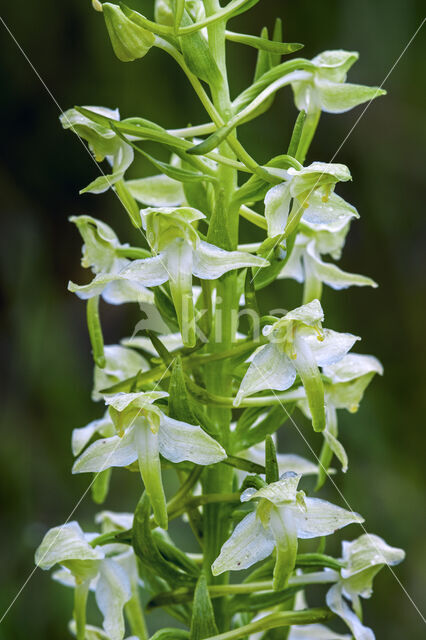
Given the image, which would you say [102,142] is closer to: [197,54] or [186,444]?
[197,54]

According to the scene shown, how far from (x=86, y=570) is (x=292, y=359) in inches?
20.9

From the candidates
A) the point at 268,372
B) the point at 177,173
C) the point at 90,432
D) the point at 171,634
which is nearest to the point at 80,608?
the point at 171,634

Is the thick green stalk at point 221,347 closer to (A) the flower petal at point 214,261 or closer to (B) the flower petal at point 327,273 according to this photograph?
(A) the flower petal at point 214,261

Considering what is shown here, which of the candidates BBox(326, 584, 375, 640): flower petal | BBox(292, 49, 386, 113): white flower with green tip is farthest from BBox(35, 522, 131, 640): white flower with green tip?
BBox(292, 49, 386, 113): white flower with green tip

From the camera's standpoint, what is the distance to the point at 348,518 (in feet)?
3.96

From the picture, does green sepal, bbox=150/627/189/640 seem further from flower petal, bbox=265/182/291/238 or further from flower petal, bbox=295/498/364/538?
flower petal, bbox=265/182/291/238

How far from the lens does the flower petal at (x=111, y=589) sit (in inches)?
52.4

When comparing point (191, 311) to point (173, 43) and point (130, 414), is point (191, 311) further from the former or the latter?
point (173, 43)

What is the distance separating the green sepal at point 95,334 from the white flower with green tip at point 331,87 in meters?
0.53

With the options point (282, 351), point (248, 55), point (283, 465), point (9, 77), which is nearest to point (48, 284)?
point (9, 77)

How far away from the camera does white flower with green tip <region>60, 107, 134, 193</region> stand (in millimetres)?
1302

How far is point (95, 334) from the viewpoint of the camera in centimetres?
144

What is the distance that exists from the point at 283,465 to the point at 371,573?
26 cm

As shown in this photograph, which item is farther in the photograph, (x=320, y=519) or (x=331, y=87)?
(x=331, y=87)
